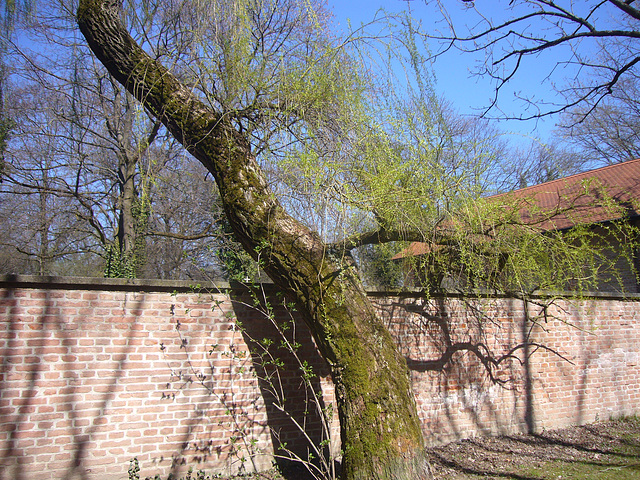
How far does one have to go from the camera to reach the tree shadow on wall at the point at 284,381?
14.9 feet

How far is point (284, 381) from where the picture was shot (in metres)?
4.68

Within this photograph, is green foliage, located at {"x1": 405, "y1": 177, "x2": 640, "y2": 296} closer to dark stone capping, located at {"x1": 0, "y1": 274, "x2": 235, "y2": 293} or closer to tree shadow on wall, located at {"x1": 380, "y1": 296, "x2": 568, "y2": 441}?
tree shadow on wall, located at {"x1": 380, "y1": 296, "x2": 568, "y2": 441}

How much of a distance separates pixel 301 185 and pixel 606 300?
6.45 m

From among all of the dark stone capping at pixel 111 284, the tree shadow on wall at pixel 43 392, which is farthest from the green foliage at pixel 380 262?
the tree shadow on wall at pixel 43 392

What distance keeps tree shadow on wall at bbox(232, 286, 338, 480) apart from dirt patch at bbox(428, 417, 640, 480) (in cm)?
135

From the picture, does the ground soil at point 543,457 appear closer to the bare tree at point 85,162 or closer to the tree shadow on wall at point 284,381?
the tree shadow on wall at point 284,381

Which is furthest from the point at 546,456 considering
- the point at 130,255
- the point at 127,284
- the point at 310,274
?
the point at 130,255

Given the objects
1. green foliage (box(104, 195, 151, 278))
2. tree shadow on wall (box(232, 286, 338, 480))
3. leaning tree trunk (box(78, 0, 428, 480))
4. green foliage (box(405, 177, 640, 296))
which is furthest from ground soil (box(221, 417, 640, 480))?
green foliage (box(104, 195, 151, 278))

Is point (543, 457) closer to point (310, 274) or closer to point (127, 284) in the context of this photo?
point (310, 274)

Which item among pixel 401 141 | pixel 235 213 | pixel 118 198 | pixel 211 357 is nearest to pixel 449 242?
pixel 401 141

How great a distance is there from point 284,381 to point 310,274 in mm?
1359

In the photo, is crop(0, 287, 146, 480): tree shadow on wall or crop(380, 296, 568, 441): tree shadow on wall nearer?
crop(0, 287, 146, 480): tree shadow on wall

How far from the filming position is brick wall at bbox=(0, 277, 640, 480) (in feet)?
11.8

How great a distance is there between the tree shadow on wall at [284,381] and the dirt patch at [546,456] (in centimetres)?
135
